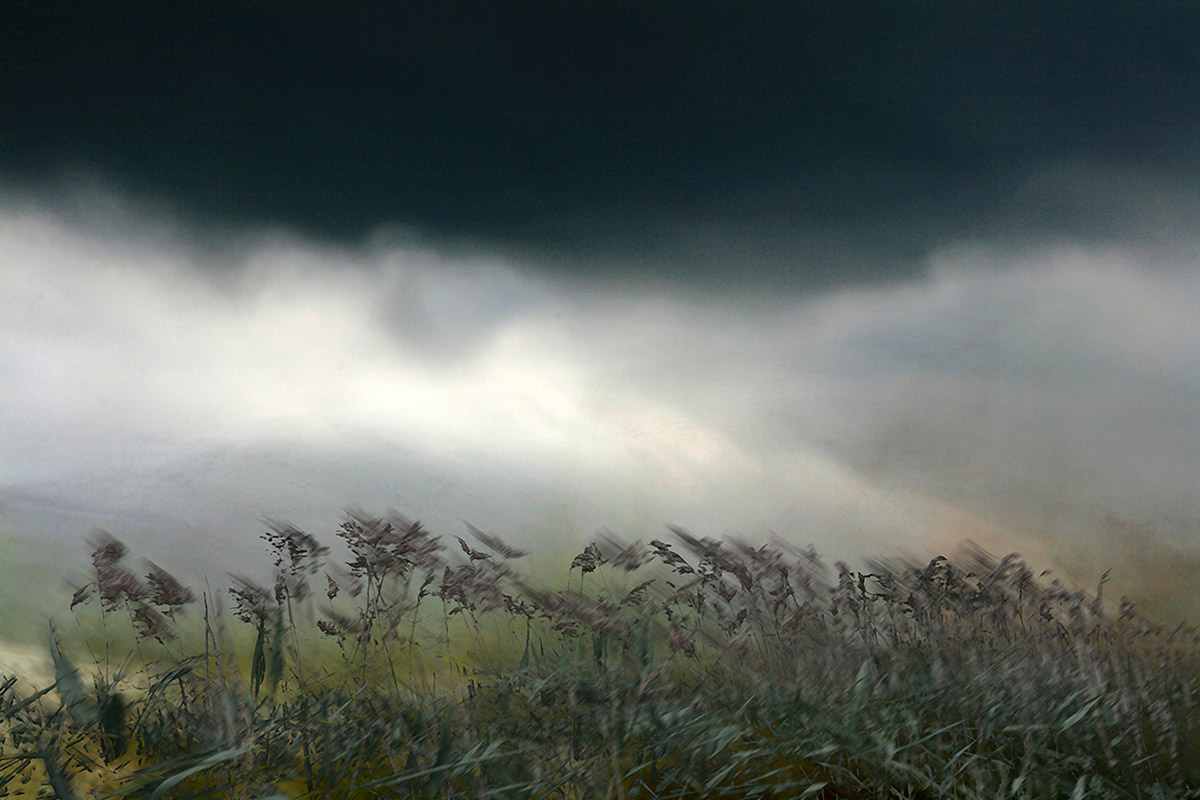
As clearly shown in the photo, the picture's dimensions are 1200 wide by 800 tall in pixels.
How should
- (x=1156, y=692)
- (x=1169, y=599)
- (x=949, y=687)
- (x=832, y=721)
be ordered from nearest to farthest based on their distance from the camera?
(x=832, y=721), (x=949, y=687), (x=1156, y=692), (x=1169, y=599)

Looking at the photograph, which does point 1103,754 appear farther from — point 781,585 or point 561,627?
point 561,627

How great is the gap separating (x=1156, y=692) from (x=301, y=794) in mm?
2706

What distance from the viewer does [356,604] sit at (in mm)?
1999

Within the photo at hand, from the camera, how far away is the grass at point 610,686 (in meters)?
1.36

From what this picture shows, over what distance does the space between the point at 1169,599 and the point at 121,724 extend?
4036 millimetres

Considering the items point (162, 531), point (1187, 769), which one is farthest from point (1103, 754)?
point (162, 531)

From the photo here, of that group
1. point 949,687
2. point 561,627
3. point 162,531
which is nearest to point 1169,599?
point 949,687

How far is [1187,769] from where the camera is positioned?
6.24 feet

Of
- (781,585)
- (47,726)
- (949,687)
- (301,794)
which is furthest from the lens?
(781,585)

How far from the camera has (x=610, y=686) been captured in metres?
1.29

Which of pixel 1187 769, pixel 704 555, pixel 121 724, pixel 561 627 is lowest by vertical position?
pixel 1187 769

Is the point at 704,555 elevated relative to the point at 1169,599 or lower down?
elevated

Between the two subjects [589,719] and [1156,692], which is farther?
[1156,692]

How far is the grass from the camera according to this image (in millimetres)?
1363
